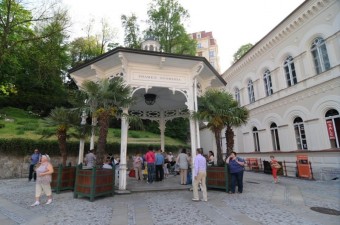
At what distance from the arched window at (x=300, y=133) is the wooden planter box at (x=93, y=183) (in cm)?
1272

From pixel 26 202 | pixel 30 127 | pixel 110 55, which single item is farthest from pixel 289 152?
pixel 30 127

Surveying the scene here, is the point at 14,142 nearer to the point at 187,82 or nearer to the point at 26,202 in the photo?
the point at 26,202

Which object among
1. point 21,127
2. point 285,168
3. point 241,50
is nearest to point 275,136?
point 285,168

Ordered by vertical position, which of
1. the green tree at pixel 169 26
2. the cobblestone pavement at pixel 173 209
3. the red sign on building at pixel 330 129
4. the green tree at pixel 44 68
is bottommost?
the cobblestone pavement at pixel 173 209

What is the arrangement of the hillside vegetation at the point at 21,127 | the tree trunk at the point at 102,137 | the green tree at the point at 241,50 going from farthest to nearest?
the green tree at the point at 241,50 < the hillside vegetation at the point at 21,127 < the tree trunk at the point at 102,137

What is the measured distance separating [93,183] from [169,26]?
22.6 metres

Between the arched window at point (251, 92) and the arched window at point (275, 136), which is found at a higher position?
the arched window at point (251, 92)

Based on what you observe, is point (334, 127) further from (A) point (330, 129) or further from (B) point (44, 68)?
(B) point (44, 68)

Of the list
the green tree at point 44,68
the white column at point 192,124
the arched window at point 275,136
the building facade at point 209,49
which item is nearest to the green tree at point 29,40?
the green tree at point 44,68

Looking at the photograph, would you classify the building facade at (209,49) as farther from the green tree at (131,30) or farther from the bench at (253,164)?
the bench at (253,164)

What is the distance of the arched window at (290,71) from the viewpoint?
14414mm

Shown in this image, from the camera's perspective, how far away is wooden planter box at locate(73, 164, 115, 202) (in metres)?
6.65

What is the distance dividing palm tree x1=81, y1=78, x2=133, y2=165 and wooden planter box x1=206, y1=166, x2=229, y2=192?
4.54 meters

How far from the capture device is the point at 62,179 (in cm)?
817
